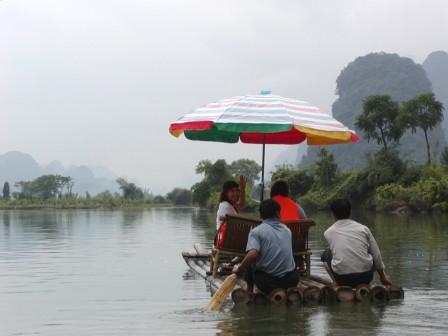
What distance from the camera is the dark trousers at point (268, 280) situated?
7.02 meters

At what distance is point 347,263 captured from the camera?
7.21m

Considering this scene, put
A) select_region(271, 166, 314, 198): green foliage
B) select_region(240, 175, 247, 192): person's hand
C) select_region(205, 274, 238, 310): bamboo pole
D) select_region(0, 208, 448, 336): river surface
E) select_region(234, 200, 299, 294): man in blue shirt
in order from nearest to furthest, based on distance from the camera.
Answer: select_region(0, 208, 448, 336): river surface, select_region(234, 200, 299, 294): man in blue shirt, select_region(205, 274, 238, 310): bamboo pole, select_region(240, 175, 247, 192): person's hand, select_region(271, 166, 314, 198): green foliage

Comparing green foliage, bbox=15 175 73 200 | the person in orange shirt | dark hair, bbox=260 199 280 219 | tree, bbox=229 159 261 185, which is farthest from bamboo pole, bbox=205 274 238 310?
green foliage, bbox=15 175 73 200

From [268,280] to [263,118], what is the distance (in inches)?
70.6

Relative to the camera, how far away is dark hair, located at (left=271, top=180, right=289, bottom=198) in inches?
324

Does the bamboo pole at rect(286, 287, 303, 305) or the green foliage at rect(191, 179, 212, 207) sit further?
the green foliage at rect(191, 179, 212, 207)

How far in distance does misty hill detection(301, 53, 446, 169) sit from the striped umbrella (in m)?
136

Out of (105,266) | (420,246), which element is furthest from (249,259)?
(420,246)

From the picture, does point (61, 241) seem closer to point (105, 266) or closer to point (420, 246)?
point (105, 266)

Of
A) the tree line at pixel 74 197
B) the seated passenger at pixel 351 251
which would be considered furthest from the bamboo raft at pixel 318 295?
the tree line at pixel 74 197

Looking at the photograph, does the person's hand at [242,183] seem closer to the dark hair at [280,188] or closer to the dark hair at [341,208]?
the dark hair at [280,188]

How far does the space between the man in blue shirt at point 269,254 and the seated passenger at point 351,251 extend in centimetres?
51

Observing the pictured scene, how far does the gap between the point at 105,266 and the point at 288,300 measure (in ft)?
20.4

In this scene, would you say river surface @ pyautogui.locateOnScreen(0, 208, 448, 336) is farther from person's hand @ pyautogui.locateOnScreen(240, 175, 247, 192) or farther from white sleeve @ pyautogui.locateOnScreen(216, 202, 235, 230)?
person's hand @ pyautogui.locateOnScreen(240, 175, 247, 192)
